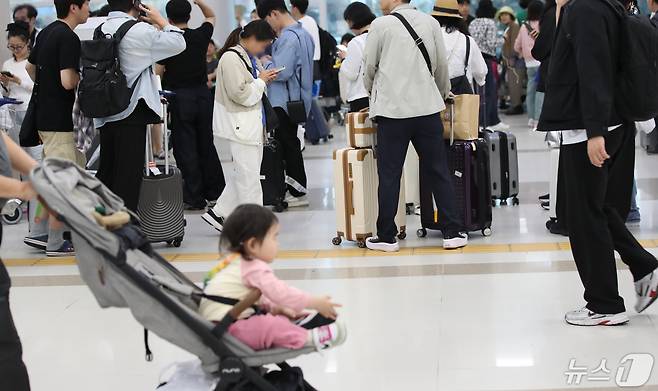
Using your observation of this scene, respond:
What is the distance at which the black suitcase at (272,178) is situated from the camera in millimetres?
8867

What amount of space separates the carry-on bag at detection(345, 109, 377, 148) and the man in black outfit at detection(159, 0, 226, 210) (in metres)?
1.99

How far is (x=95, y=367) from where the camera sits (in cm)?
487

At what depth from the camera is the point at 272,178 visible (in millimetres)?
8883

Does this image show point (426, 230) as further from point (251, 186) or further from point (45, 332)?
point (45, 332)

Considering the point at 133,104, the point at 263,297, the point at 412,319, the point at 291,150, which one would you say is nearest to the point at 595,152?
the point at 412,319

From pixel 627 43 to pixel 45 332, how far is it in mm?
3015

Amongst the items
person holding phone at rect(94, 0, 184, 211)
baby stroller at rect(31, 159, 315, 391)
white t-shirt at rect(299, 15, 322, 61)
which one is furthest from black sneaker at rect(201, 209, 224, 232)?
white t-shirt at rect(299, 15, 322, 61)

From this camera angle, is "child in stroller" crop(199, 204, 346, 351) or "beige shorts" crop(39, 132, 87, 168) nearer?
"child in stroller" crop(199, 204, 346, 351)

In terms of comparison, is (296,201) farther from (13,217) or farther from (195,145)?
(13,217)

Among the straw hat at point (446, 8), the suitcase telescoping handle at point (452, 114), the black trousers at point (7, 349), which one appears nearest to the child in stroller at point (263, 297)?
the black trousers at point (7, 349)

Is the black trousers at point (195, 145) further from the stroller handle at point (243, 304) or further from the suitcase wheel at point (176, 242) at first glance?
the stroller handle at point (243, 304)

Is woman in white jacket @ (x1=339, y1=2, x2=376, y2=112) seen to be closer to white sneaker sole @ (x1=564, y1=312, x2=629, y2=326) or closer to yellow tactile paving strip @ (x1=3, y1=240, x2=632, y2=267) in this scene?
yellow tactile paving strip @ (x1=3, y1=240, x2=632, y2=267)

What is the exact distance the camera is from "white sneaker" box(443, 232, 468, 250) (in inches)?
275

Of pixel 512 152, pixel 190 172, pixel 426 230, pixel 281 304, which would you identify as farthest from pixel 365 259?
pixel 281 304
